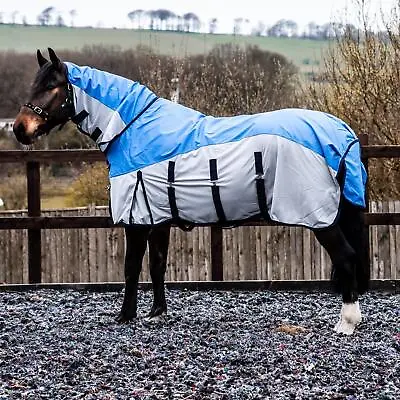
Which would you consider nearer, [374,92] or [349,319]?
[349,319]

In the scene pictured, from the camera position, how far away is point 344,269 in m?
5.18

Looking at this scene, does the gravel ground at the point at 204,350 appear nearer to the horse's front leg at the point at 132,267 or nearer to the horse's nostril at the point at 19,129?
the horse's front leg at the point at 132,267

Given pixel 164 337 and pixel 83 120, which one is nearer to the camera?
pixel 164 337

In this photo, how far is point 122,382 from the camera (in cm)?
416

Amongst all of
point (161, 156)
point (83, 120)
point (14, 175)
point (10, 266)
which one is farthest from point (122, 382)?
point (14, 175)

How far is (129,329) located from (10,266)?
6.90m

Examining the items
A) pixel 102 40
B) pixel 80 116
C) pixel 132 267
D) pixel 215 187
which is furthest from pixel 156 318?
pixel 102 40

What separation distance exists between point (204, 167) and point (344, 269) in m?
1.16

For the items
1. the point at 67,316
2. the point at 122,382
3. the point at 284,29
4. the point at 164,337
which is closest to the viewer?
the point at 122,382

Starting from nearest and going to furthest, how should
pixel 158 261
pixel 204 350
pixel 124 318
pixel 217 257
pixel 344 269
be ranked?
pixel 204 350 → pixel 344 269 → pixel 124 318 → pixel 158 261 → pixel 217 257

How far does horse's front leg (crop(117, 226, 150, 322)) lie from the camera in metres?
5.69

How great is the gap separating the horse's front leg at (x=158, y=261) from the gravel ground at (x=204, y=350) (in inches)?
5.3

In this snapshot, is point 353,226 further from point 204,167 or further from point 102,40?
point 102,40

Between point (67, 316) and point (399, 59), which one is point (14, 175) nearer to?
point (399, 59)
